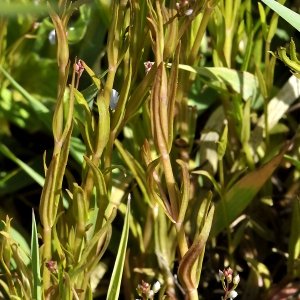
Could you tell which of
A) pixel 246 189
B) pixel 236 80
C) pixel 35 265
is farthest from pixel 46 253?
pixel 236 80

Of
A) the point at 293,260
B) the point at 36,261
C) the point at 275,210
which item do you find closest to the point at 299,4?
the point at 275,210

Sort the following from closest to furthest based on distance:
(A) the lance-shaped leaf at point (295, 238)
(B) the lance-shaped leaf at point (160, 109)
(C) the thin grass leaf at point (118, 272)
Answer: (B) the lance-shaped leaf at point (160, 109) → (C) the thin grass leaf at point (118, 272) → (A) the lance-shaped leaf at point (295, 238)

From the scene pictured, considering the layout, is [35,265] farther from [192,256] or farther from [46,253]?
[192,256]

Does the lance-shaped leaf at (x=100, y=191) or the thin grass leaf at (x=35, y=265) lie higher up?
the lance-shaped leaf at (x=100, y=191)

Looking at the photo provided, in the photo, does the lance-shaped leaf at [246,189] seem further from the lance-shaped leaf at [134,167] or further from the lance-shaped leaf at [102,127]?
the lance-shaped leaf at [102,127]

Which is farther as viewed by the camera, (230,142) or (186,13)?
(230,142)

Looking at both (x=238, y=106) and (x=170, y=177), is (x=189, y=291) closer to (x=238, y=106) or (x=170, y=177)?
(x=170, y=177)

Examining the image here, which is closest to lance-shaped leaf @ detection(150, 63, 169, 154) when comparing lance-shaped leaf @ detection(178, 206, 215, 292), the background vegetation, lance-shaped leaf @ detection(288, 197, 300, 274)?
the background vegetation

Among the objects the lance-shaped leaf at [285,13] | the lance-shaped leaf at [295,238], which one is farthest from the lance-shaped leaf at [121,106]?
the lance-shaped leaf at [295,238]
